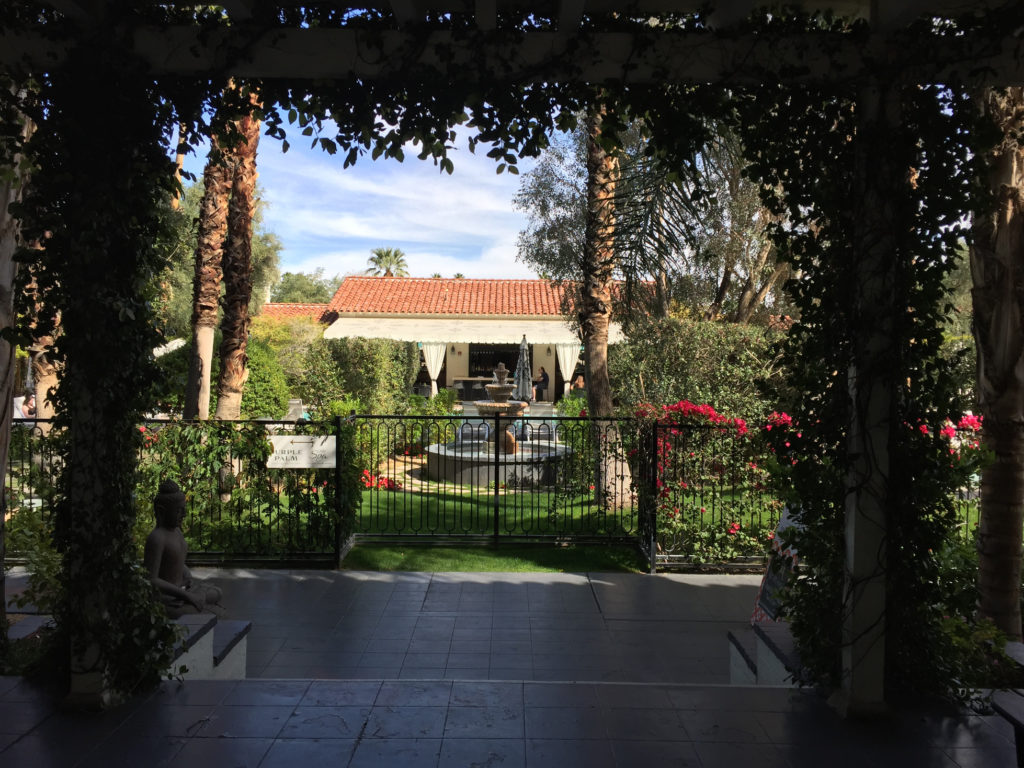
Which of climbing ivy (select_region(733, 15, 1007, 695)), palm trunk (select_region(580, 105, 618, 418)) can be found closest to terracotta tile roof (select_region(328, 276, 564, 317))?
palm trunk (select_region(580, 105, 618, 418))

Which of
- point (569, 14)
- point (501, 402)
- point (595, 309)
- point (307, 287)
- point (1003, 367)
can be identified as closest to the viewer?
point (569, 14)

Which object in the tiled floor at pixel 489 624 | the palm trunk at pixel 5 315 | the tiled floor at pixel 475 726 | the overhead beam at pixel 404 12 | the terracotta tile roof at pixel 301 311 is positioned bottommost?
the tiled floor at pixel 489 624

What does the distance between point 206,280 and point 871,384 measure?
8335mm

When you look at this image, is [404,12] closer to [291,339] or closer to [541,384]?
[291,339]

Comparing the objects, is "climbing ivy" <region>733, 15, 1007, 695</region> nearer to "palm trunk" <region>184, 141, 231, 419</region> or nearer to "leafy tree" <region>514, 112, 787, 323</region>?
"leafy tree" <region>514, 112, 787, 323</region>

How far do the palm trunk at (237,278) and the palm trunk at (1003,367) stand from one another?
7.84 m

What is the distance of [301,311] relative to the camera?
109 ft

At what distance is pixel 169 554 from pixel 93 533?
5.98ft

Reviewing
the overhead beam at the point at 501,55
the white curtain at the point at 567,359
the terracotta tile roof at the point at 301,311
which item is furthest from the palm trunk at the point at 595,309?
the terracotta tile roof at the point at 301,311

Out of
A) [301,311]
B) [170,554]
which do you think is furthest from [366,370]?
[301,311]

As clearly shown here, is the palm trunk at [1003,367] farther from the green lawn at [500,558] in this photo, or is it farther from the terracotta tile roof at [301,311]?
the terracotta tile roof at [301,311]

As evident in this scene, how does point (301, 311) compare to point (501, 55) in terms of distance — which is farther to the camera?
point (301, 311)

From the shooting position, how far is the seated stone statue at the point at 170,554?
496 centimetres

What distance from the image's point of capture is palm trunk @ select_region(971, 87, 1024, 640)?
4.46m
